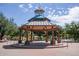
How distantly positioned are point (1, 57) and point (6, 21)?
162 cm

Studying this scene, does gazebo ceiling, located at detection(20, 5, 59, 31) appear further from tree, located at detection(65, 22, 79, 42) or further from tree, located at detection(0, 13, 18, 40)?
tree, located at detection(65, 22, 79, 42)

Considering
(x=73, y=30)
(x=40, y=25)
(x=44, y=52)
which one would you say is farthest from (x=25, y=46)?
(x=73, y=30)

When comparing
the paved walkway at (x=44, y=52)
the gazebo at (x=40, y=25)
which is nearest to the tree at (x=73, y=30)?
the paved walkway at (x=44, y=52)

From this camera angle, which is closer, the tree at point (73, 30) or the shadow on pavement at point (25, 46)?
the tree at point (73, 30)

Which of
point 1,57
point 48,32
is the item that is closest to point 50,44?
point 48,32

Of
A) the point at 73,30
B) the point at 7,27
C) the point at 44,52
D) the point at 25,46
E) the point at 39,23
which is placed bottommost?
the point at 44,52

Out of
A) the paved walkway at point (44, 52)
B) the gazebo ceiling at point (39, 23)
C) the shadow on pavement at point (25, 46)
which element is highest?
the gazebo ceiling at point (39, 23)

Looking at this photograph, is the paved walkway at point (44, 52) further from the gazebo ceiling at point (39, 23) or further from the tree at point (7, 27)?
the gazebo ceiling at point (39, 23)

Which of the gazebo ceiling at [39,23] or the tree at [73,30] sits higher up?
the gazebo ceiling at [39,23]

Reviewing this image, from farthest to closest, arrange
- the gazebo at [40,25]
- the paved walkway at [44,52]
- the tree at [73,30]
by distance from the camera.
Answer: the gazebo at [40,25], the tree at [73,30], the paved walkway at [44,52]

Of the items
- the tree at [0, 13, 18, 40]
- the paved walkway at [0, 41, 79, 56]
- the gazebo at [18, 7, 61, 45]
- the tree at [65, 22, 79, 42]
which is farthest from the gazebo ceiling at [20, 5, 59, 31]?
the paved walkway at [0, 41, 79, 56]

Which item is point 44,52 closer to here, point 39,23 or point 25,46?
point 25,46

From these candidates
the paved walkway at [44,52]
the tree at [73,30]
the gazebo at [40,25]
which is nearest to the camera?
the paved walkway at [44,52]

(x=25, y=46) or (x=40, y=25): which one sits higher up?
(x=40, y=25)
